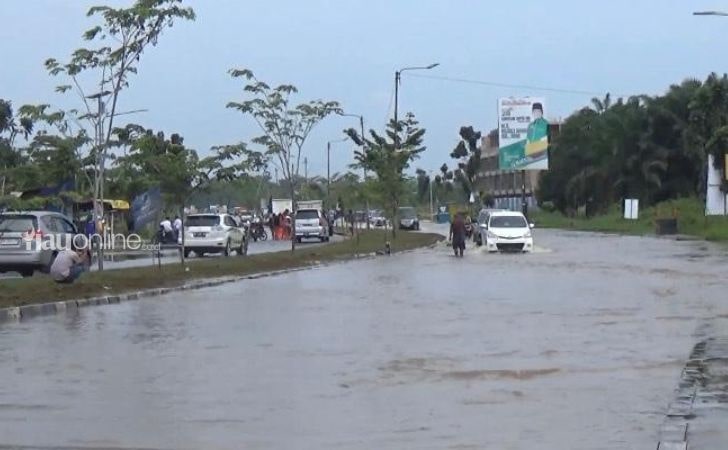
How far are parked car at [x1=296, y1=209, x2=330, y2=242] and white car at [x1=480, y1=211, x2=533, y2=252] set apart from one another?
51.9 feet

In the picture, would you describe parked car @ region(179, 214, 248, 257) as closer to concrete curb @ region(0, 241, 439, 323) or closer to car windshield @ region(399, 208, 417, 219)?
concrete curb @ region(0, 241, 439, 323)

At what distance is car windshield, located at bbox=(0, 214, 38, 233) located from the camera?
27.2 metres

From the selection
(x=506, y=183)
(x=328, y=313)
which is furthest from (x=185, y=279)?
(x=506, y=183)

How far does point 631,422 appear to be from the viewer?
33.6 ft

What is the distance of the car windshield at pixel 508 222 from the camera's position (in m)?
47.6

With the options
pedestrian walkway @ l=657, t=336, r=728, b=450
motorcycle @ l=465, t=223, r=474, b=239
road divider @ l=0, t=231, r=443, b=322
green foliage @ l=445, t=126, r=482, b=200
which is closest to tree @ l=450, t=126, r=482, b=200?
green foliage @ l=445, t=126, r=482, b=200

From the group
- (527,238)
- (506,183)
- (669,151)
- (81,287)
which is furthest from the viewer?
(506,183)

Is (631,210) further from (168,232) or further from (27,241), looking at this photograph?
(27,241)

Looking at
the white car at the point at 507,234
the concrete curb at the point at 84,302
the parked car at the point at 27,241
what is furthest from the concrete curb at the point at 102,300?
the white car at the point at 507,234

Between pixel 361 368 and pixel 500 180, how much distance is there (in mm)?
138120

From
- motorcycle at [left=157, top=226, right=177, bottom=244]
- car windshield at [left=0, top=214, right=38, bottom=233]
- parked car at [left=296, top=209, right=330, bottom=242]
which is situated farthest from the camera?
parked car at [left=296, top=209, right=330, bottom=242]

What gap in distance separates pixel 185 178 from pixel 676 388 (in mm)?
22498

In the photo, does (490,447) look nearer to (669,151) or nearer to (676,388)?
(676,388)

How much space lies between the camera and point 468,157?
446ft
